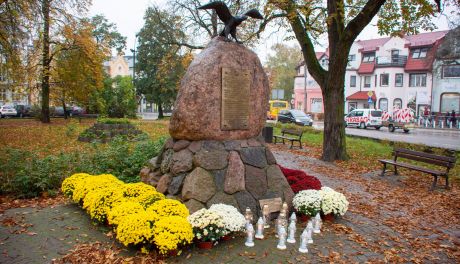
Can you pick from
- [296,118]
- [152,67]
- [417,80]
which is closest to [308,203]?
[296,118]

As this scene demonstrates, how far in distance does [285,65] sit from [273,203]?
2584 inches

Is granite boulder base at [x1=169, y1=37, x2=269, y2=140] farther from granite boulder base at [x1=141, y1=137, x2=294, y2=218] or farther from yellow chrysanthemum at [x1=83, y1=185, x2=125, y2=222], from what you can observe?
yellow chrysanthemum at [x1=83, y1=185, x2=125, y2=222]

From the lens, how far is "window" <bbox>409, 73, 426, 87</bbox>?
136 ft

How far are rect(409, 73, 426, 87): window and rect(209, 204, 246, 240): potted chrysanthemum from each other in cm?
4369

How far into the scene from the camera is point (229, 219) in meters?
5.05

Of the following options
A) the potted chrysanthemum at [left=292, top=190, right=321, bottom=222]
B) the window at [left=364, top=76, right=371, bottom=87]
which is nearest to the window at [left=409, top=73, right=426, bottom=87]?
the window at [left=364, top=76, right=371, bottom=87]

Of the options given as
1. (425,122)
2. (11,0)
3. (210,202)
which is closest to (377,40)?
(425,122)

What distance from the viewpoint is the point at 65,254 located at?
15.3 ft

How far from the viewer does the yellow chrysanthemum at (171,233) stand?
14.6 feet

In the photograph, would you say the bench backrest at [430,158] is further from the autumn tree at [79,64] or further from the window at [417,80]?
the window at [417,80]

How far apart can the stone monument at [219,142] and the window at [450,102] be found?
40.5 m

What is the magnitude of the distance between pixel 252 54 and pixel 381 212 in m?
4.16

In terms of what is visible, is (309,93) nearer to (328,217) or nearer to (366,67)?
(366,67)

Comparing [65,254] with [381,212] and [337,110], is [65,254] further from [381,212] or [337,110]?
[337,110]
